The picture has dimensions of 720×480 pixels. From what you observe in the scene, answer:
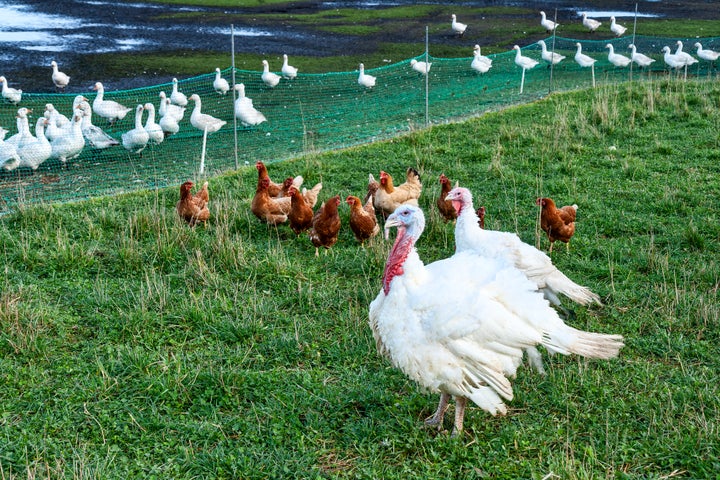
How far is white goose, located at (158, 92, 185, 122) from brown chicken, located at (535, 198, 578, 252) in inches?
311

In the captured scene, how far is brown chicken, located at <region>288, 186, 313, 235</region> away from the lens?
24.6 ft

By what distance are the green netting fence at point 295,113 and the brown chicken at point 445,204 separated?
324cm

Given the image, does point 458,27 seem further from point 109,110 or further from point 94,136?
point 94,136

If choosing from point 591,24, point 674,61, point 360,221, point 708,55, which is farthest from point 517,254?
point 591,24

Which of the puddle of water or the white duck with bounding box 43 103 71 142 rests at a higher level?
the puddle of water

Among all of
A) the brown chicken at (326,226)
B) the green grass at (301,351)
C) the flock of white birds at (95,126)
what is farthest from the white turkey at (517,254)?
the flock of white birds at (95,126)

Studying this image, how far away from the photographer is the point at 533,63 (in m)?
17.5

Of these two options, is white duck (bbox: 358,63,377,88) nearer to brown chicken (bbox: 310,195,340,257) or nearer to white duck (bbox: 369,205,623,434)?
brown chicken (bbox: 310,195,340,257)

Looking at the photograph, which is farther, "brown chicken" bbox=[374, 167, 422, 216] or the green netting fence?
the green netting fence

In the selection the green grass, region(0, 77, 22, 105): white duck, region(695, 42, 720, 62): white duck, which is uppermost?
region(695, 42, 720, 62): white duck

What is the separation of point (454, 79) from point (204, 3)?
648 inches

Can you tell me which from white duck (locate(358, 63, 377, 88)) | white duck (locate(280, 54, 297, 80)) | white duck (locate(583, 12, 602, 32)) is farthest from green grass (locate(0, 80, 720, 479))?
white duck (locate(583, 12, 602, 32))

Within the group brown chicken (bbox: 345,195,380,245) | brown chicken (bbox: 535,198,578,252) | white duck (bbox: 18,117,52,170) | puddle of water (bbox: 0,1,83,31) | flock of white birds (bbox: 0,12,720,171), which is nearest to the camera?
brown chicken (bbox: 535,198,578,252)

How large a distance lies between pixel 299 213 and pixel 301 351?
7.89 ft
